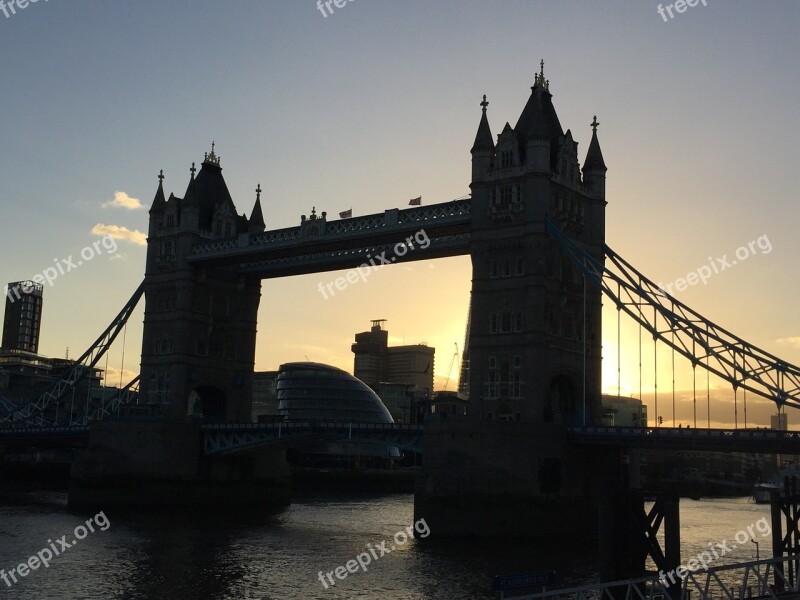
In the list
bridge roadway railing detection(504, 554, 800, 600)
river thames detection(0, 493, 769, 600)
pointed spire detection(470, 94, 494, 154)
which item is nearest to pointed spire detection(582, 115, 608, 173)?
pointed spire detection(470, 94, 494, 154)

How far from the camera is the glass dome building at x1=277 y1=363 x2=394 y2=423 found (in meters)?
176

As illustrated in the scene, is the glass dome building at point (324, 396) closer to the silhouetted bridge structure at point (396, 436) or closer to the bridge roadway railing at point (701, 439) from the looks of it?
the silhouetted bridge structure at point (396, 436)

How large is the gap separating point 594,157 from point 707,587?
58915 millimetres

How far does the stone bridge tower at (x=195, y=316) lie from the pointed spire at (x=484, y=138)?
30224 millimetres

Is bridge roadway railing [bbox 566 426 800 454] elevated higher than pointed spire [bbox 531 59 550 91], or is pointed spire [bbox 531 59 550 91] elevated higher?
pointed spire [bbox 531 59 550 91]

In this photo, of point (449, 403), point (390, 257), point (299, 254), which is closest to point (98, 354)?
point (299, 254)

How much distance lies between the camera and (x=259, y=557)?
60031 millimetres
